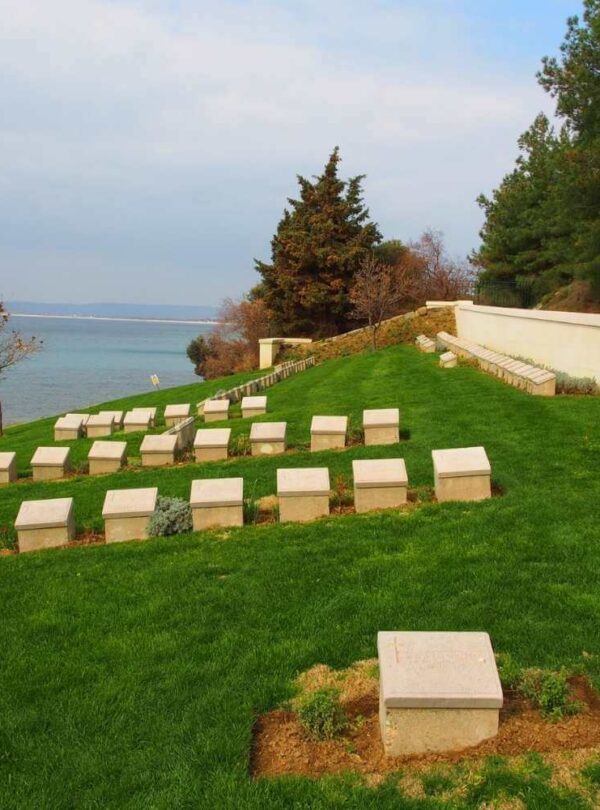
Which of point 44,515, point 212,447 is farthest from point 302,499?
point 212,447

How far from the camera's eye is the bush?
771cm

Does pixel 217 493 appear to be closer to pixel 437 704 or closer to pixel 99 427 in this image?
pixel 437 704

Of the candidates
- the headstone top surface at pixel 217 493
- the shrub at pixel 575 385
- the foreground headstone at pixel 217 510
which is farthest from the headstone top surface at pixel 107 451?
the shrub at pixel 575 385

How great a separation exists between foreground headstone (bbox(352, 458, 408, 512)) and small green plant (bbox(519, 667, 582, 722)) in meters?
3.81

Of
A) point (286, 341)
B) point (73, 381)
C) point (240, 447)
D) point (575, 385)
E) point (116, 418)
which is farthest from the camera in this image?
point (73, 381)

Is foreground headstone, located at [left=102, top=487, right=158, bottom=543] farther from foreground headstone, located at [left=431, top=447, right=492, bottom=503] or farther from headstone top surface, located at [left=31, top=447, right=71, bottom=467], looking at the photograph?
headstone top surface, located at [left=31, top=447, right=71, bottom=467]

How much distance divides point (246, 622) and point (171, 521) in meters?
2.81

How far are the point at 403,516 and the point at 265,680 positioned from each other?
334 cm

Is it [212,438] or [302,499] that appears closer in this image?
[302,499]

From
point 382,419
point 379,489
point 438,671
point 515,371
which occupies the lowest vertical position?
point 379,489

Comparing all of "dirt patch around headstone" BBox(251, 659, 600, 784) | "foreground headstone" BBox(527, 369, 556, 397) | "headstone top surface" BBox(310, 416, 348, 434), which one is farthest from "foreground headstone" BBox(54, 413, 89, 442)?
"dirt patch around headstone" BBox(251, 659, 600, 784)

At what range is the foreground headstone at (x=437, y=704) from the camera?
346cm

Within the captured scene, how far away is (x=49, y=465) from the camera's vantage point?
39.7 ft

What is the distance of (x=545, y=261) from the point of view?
29.7 metres
